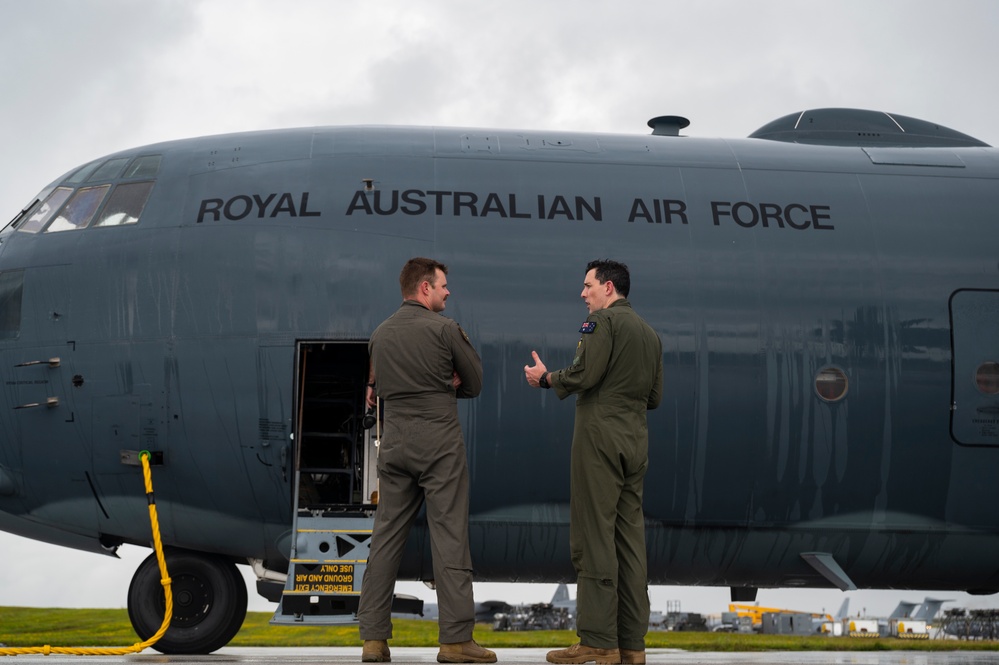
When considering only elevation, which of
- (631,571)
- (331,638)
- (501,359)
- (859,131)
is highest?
(859,131)

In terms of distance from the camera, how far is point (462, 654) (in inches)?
231

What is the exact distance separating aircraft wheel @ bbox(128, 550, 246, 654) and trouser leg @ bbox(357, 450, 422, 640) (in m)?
3.03

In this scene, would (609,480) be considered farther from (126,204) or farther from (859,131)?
(859,131)

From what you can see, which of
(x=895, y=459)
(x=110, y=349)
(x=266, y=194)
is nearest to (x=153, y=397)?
(x=110, y=349)

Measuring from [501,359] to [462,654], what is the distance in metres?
3.11

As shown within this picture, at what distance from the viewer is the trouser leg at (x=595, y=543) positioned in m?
5.85

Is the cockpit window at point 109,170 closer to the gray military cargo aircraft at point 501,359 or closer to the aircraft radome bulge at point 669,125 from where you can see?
the gray military cargo aircraft at point 501,359

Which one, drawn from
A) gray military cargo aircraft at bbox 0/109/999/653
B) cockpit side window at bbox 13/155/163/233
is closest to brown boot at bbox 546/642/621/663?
gray military cargo aircraft at bbox 0/109/999/653

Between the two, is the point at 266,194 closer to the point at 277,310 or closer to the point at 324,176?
the point at 324,176

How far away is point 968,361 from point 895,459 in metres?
1.07

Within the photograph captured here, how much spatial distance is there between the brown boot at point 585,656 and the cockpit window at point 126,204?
540 centimetres

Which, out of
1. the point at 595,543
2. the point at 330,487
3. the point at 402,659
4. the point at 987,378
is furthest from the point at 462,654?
the point at 987,378

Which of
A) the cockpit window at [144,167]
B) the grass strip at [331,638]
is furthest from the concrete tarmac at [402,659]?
the grass strip at [331,638]

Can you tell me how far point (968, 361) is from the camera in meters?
8.90
